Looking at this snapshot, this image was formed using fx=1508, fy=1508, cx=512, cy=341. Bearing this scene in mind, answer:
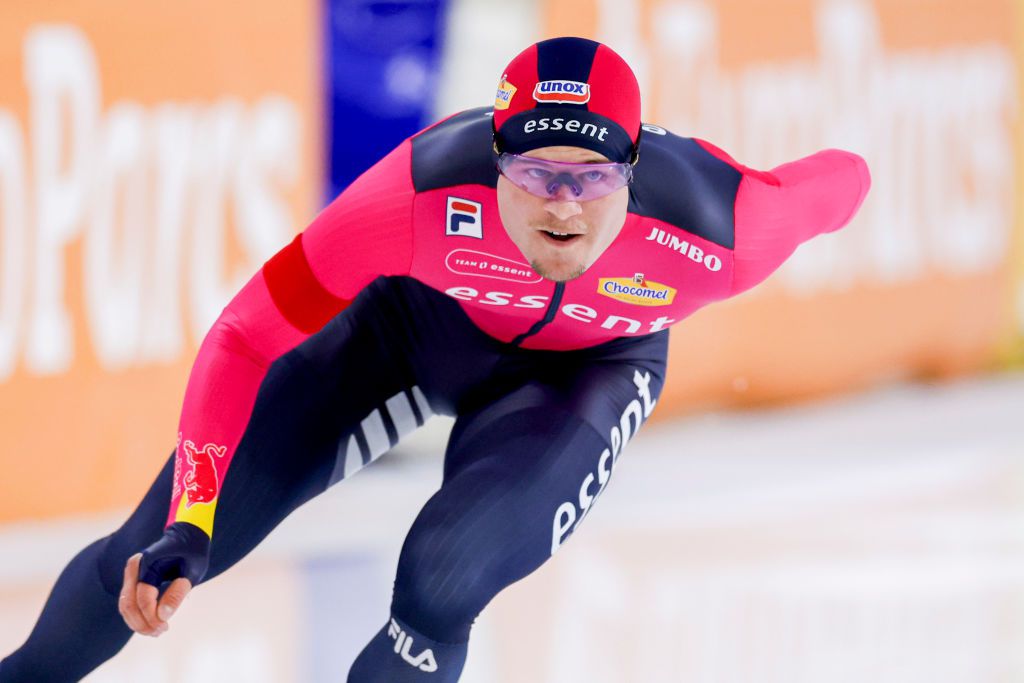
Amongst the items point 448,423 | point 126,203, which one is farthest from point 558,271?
point 448,423

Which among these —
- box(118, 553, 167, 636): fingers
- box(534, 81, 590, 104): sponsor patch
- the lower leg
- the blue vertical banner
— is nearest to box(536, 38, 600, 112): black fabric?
box(534, 81, 590, 104): sponsor patch

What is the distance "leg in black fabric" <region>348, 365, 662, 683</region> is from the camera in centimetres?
252

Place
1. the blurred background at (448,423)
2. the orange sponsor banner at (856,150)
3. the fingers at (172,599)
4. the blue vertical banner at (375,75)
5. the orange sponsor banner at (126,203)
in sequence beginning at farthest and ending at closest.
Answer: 1. the orange sponsor banner at (856,150)
2. the blue vertical banner at (375,75)
3. the orange sponsor banner at (126,203)
4. the blurred background at (448,423)
5. the fingers at (172,599)

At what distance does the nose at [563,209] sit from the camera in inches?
97.7

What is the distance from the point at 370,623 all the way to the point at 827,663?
1.21 meters

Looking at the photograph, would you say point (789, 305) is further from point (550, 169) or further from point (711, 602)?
point (550, 169)

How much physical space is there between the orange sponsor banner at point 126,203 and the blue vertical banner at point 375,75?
83 mm

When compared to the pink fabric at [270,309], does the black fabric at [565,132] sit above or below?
above

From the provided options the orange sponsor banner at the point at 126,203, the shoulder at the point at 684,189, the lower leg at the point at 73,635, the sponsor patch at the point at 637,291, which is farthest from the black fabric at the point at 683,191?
the orange sponsor banner at the point at 126,203

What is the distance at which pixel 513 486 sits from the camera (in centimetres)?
265

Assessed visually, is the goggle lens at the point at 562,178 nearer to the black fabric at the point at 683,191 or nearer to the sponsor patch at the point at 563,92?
the sponsor patch at the point at 563,92

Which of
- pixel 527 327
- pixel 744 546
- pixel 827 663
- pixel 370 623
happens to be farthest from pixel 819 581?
pixel 527 327

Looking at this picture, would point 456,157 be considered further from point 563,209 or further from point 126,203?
point 126,203

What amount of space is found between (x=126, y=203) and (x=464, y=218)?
2393 millimetres
